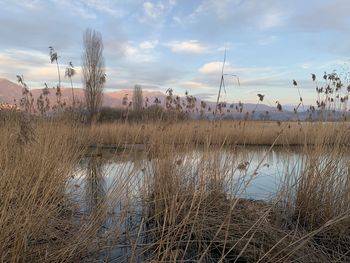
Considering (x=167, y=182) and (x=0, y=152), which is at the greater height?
(x=0, y=152)

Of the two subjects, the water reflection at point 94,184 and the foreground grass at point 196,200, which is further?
the water reflection at point 94,184

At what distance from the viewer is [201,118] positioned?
5.60m

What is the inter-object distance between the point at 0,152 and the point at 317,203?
3.23m

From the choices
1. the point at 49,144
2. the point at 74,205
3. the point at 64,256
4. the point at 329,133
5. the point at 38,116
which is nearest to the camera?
the point at 64,256

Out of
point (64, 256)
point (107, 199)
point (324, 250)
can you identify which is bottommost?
point (324, 250)

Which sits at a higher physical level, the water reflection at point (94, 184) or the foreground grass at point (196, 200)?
the foreground grass at point (196, 200)

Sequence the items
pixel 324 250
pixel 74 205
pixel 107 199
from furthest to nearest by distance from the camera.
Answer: pixel 74 205 < pixel 324 250 < pixel 107 199

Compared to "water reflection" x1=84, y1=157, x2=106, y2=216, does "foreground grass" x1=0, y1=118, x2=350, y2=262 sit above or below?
above

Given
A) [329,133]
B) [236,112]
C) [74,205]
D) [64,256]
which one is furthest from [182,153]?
[64,256]

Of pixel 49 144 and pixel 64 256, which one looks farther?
pixel 49 144

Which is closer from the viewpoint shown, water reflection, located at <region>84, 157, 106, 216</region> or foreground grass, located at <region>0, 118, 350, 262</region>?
foreground grass, located at <region>0, 118, 350, 262</region>

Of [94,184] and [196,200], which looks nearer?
[196,200]

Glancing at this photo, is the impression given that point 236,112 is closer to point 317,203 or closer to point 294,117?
point 294,117

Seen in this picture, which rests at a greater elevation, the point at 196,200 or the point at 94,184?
the point at 196,200
